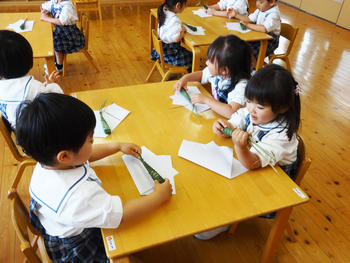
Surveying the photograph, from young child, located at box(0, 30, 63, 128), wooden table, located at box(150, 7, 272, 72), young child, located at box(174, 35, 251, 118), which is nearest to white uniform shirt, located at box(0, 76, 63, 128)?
young child, located at box(0, 30, 63, 128)

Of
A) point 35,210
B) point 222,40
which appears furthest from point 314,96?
point 35,210

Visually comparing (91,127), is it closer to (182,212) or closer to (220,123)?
(182,212)

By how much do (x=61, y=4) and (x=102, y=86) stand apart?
0.98m

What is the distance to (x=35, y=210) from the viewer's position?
1.07 meters

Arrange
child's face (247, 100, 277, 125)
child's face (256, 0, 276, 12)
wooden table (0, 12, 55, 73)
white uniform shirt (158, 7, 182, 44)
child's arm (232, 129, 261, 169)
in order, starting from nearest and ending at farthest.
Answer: child's arm (232, 129, 261, 169), child's face (247, 100, 277, 125), wooden table (0, 12, 55, 73), white uniform shirt (158, 7, 182, 44), child's face (256, 0, 276, 12)

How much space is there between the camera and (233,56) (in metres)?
1.71

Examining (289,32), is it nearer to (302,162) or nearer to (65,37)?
(302,162)

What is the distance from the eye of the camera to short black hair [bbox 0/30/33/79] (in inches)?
61.8

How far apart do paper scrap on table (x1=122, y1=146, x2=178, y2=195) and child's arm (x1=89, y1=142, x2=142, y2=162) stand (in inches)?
1.3

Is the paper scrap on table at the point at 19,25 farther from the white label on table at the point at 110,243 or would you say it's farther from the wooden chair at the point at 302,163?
the wooden chair at the point at 302,163

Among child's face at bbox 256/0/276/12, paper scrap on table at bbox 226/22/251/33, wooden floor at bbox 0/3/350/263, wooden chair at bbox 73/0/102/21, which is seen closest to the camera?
wooden floor at bbox 0/3/350/263

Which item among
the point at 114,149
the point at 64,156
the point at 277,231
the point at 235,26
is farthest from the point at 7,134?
the point at 235,26

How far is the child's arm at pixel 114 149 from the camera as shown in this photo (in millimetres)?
1233

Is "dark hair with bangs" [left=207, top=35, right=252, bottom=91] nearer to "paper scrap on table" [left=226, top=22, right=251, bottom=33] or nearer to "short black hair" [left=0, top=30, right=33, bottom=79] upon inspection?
"short black hair" [left=0, top=30, right=33, bottom=79]
